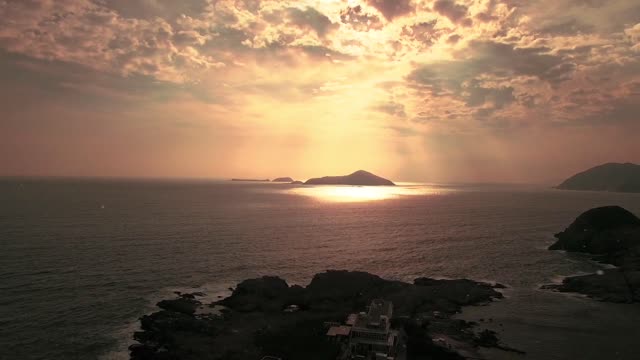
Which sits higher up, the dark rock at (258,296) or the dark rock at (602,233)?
the dark rock at (602,233)

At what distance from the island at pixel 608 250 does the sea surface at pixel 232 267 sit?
211 inches

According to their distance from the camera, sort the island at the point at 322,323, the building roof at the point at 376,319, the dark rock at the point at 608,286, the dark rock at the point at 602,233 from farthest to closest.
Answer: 1. the dark rock at the point at 602,233
2. the dark rock at the point at 608,286
3. the building roof at the point at 376,319
4. the island at the point at 322,323

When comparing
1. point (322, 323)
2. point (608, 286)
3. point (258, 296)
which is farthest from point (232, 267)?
point (608, 286)

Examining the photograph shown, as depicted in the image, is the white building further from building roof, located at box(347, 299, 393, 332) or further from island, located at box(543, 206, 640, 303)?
island, located at box(543, 206, 640, 303)

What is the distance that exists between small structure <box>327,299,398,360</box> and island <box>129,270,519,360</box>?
14 centimetres

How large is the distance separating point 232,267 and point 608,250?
10986 centimetres

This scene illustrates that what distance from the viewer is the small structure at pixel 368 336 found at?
55219 millimetres

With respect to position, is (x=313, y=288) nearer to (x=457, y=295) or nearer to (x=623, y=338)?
(x=457, y=295)

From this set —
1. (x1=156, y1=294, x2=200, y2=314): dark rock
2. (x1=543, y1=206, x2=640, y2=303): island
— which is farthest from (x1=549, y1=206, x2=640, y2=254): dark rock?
(x1=156, y1=294, x2=200, y2=314): dark rock

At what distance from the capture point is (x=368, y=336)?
187ft

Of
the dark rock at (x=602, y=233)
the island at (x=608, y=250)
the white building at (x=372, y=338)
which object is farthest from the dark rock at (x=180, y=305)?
the dark rock at (x=602, y=233)

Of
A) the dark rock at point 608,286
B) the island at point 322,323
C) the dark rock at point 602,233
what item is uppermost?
the dark rock at point 602,233

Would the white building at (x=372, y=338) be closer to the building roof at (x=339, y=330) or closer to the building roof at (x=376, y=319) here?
the building roof at (x=376, y=319)

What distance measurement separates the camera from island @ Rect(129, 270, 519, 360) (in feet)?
184
